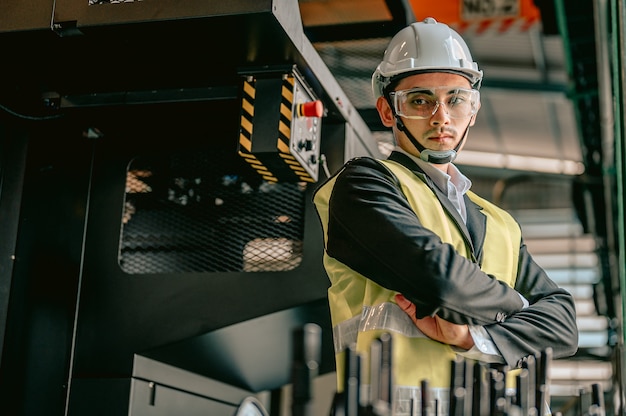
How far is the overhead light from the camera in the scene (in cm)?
1384

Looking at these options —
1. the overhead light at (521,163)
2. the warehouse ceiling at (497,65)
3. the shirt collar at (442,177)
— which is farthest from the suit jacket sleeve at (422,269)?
the overhead light at (521,163)

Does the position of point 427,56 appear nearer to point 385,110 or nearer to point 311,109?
point 385,110

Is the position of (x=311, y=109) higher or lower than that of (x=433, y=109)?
higher

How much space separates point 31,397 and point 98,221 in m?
0.65

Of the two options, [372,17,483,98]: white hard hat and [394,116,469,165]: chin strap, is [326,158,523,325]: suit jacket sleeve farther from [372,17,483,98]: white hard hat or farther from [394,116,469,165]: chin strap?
[372,17,483,98]: white hard hat

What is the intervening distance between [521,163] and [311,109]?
11618 mm

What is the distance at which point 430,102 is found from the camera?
2.43 m

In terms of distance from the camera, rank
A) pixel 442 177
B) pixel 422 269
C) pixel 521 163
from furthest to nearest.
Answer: pixel 521 163, pixel 442 177, pixel 422 269

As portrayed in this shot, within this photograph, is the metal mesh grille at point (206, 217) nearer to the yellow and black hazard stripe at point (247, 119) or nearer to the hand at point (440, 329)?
the yellow and black hazard stripe at point (247, 119)

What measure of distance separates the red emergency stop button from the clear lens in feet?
1.59

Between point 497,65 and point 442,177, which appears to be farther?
point 497,65

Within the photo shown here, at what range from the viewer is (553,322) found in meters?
2.24

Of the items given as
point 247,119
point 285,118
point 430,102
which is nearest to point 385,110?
point 430,102

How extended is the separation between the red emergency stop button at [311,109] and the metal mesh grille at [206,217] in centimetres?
45
